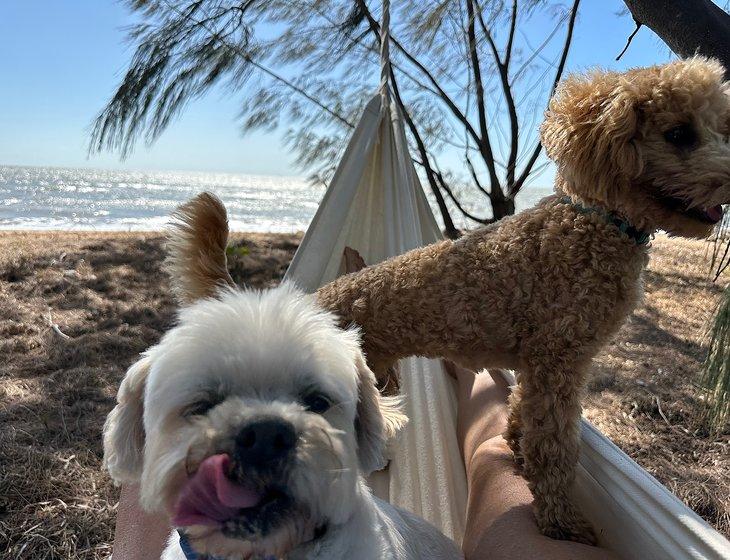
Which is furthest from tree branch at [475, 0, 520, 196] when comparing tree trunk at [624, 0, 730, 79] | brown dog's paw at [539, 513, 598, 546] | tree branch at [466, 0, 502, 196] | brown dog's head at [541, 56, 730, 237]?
brown dog's paw at [539, 513, 598, 546]

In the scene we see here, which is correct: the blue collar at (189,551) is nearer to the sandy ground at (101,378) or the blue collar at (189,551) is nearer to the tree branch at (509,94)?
the sandy ground at (101,378)

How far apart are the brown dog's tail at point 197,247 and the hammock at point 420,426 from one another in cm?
70

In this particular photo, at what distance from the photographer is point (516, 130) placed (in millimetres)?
4223

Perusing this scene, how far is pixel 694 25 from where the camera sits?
1.90 meters

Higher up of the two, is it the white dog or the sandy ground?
the white dog

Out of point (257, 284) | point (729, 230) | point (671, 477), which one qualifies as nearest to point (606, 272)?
point (729, 230)

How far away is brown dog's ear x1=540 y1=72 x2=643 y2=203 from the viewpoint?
1.52 m

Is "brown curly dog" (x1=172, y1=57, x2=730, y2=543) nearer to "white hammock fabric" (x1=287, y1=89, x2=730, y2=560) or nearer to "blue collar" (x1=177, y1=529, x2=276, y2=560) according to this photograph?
"white hammock fabric" (x1=287, y1=89, x2=730, y2=560)

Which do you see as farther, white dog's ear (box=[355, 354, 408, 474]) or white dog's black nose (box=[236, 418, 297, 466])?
white dog's ear (box=[355, 354, 408, 474])

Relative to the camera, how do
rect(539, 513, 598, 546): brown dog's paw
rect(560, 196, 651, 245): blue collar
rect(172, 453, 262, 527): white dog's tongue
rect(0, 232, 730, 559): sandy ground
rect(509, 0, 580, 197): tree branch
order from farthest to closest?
rect(509, 0, 580, 197): tree branch, rect(0, 232, 730, 559): sandy ground, rect(560, 196, 651, 245): blue collar, rect(539, 513, 598, 546): brown dog's paw, rect(172, 453, 262, 527): white dog's tongue

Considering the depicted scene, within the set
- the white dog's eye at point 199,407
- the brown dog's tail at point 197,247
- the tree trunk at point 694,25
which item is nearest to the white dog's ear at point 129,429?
the white dog's eye at point 199,407

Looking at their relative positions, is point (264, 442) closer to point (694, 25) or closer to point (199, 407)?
point (199, 407)

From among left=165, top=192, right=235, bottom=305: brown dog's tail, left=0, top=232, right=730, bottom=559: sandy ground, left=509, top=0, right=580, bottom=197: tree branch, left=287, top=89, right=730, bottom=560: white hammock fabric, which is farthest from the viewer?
left=509, top=0, right=580, bottom=197: tree branch

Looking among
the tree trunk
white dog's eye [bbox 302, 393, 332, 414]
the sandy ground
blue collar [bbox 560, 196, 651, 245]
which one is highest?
the tree trunk
